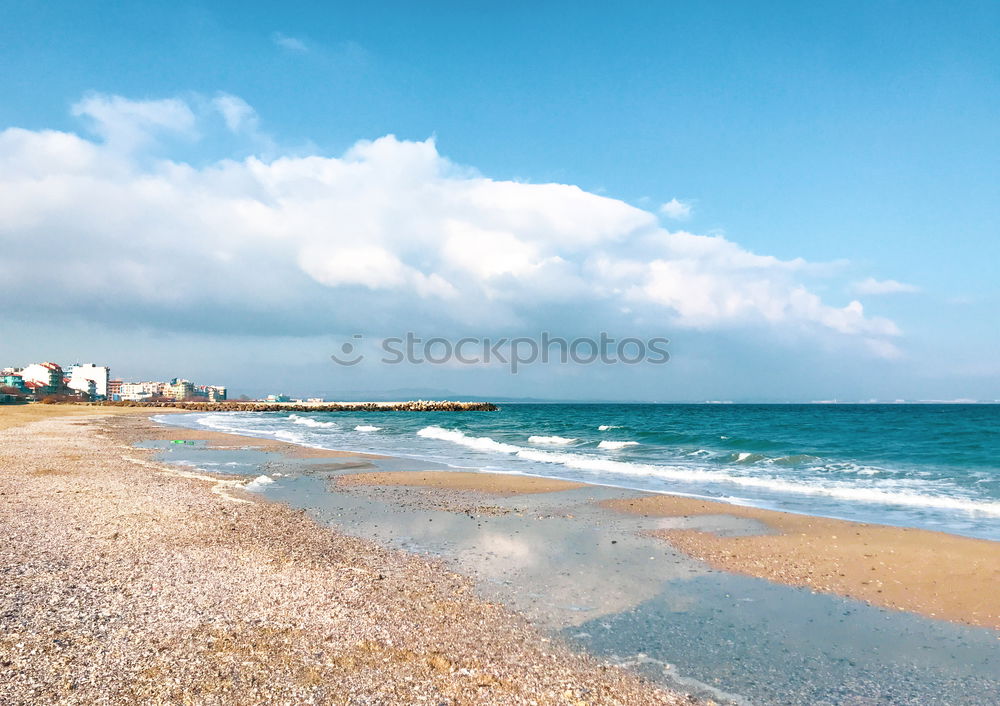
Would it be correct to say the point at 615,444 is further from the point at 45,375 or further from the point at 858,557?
the point at 45,375

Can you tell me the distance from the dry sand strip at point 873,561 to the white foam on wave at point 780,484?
15.9 feet

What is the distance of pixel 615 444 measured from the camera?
37.3m

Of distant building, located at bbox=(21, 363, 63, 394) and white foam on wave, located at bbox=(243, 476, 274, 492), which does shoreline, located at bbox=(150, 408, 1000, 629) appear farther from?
distant building, located at bbox=(21, 363, 63, 394)

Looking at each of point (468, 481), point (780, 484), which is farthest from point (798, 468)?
point (468, 481)

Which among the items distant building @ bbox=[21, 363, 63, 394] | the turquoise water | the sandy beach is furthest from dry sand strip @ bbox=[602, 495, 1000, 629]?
distant building @ bbox=[21, 363, 63, 394]

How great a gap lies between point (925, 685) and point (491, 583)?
4989 millimetres

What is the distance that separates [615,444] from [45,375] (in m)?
190

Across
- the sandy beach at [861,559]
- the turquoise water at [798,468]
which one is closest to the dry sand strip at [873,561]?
the sandy beach at [861,559]

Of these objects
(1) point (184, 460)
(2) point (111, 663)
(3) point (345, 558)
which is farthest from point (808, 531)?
(1) point (184, 460)

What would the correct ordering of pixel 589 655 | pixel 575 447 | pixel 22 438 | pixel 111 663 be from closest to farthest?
1. pixel 111 663
2. pixel 589 655
3. pixel 22 438
4. pixel 575 447

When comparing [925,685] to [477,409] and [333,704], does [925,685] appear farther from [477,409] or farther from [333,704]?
[477,409]

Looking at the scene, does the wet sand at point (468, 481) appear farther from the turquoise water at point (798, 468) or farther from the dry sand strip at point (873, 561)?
the dry sand strip at point (873, 561)

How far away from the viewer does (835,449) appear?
33719mm

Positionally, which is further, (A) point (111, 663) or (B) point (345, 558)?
(B) point (345, 558)
